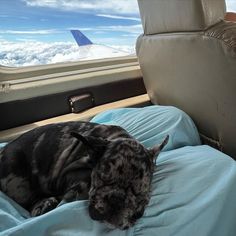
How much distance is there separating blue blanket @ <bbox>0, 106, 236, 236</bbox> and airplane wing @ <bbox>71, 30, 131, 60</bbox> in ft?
3.25

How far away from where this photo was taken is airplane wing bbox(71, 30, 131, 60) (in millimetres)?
1807

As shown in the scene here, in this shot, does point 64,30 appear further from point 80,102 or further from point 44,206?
point 44,206

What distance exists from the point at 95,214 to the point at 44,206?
22cm

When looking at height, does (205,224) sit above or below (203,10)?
below

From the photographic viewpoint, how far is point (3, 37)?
1552 millimetres

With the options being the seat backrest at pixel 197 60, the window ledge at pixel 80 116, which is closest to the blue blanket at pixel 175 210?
the seat backrest at pixel 197 60

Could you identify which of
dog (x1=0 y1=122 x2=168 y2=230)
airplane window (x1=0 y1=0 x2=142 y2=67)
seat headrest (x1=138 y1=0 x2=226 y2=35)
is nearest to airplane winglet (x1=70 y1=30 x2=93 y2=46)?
airplane window (x1=0 y1=0 x2=142 y2=67)

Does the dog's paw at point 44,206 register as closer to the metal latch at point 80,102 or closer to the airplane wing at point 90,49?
the metal latch at point 80,102

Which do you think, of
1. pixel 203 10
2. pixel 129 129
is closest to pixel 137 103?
pixel 129 129

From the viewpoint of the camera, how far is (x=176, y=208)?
2.68 feet

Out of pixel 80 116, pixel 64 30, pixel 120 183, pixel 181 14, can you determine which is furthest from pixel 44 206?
pixel 64 30

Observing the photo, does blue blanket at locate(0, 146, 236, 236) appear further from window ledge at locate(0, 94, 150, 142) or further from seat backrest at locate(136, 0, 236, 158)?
window ledge at locate(0, 94, 150, 142)

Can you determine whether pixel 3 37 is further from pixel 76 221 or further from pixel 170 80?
pixel 76 221

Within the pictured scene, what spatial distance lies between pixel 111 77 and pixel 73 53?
283mm
